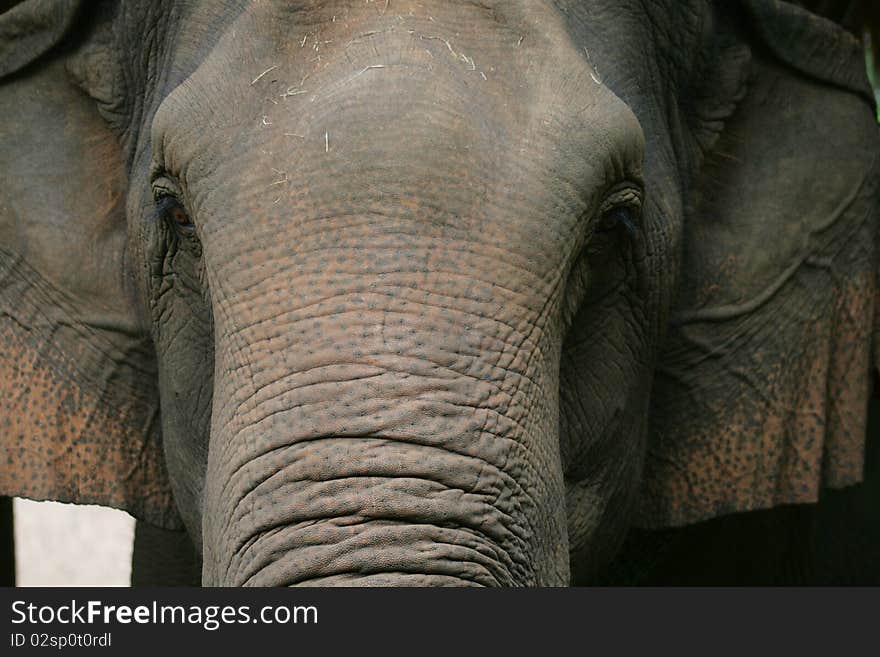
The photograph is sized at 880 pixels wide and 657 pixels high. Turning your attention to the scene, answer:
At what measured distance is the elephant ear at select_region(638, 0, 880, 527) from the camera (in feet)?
10.6

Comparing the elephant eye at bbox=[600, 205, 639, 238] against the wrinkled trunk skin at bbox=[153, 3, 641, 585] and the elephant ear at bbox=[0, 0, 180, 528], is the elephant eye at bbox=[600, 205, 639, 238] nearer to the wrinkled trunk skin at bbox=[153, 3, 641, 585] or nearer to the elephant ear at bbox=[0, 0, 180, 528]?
the wrinkled trunk skin at bbox=[153, 3, 641, 585]

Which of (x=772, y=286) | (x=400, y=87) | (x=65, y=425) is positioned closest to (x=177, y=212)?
(x=400, y=87)

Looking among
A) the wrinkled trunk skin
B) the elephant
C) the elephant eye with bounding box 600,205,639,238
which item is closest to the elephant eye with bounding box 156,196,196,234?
the elephant

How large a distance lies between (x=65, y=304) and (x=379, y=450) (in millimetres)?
1168

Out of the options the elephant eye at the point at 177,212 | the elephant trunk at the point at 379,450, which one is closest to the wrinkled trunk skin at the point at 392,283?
the elephant trunk at the point at 379,450

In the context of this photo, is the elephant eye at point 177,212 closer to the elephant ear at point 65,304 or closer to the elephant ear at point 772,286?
the elephant ear at point 65,304

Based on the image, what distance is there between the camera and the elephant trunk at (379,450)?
222 centimetres

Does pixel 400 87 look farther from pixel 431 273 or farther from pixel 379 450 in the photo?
pixel 379 450

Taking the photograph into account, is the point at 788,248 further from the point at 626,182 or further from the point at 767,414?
the point at 626,182

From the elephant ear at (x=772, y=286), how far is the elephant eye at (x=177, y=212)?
3.14 ft

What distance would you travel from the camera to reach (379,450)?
2.23 metres

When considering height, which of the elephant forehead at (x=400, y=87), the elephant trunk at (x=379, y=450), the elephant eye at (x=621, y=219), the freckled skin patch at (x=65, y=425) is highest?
the elephant forehead at (x=400, y=87)

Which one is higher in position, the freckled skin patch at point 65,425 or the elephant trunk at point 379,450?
the freckled skin patch at point 65,425

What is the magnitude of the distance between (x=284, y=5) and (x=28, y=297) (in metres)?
0.90
